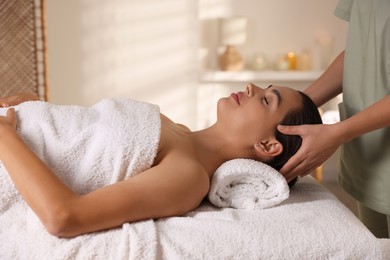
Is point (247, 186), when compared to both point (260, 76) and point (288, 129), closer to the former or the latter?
point (288, 129)

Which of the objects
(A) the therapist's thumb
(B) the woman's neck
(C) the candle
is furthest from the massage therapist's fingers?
(C) the candle

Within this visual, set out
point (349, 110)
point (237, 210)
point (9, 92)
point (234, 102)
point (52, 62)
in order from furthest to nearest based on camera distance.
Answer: point (52, 62) → point (9, 92) → point (349, 110) → point (234, 102) → point (237, 210)

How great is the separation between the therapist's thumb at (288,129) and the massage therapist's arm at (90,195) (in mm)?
340

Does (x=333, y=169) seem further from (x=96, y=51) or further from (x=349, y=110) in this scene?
(x=349, y=110)

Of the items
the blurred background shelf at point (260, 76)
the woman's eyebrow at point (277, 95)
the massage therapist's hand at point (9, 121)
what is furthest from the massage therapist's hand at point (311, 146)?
the blurred background shelf at point (260, 76)

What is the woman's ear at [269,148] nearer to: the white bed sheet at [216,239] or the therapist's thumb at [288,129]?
the therapist's thumb at [288,129]

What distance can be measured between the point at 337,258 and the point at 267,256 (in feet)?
0.56

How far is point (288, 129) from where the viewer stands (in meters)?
1.54

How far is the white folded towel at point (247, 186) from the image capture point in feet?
4.78

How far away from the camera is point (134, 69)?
4.48 m

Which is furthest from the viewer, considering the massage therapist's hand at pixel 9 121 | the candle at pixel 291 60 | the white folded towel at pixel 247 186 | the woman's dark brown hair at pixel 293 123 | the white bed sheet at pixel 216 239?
the candle at pixel 291 60

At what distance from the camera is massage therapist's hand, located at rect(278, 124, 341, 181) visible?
1.47 metres

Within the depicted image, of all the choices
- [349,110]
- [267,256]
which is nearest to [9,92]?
[349,110]

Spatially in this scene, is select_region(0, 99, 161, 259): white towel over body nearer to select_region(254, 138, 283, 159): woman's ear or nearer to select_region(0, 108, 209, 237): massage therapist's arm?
select_region(0, 108, 209, 237): massage therapist's arm
